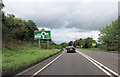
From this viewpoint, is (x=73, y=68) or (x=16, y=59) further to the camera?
(x=16, y=59)

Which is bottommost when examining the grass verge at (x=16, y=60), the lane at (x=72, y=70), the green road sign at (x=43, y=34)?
the lane at (x=72, y=70)

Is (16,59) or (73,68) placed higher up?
(16,59)

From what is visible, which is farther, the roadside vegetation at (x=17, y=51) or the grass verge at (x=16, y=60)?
the roadside vegetation at (x=17, y=51)

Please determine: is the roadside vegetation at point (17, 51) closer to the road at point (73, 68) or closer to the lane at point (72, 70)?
the road at point (73, 68)

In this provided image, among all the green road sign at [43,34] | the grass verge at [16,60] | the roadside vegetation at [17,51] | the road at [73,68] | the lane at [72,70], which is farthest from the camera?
the green road sign at [43,34]

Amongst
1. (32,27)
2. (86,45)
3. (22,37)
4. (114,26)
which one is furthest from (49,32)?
(86,45)

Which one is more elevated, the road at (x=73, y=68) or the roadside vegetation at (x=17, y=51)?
the roadside vegetation at (x=17, y=51)

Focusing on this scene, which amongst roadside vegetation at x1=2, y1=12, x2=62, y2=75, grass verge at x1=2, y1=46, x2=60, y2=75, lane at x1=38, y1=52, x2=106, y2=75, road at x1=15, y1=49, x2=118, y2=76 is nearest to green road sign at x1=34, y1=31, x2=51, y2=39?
roadside vegetation at x1=2, y1=12, x2=62, y2=75

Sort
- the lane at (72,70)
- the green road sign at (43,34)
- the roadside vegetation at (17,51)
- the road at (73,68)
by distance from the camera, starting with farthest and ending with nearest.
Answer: the green road sign at (43,34), the roadside vegetation at (17,51), the road at (73,68), the lane at (72,70)

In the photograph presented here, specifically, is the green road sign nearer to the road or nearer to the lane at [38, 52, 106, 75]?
the road

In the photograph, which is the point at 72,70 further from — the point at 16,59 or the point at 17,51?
the point at 17,51

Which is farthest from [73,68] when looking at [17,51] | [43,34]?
[43,34]

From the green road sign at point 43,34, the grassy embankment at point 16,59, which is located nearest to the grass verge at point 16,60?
the grassy embankment at point 16,59

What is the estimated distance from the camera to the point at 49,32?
34.0 metres
